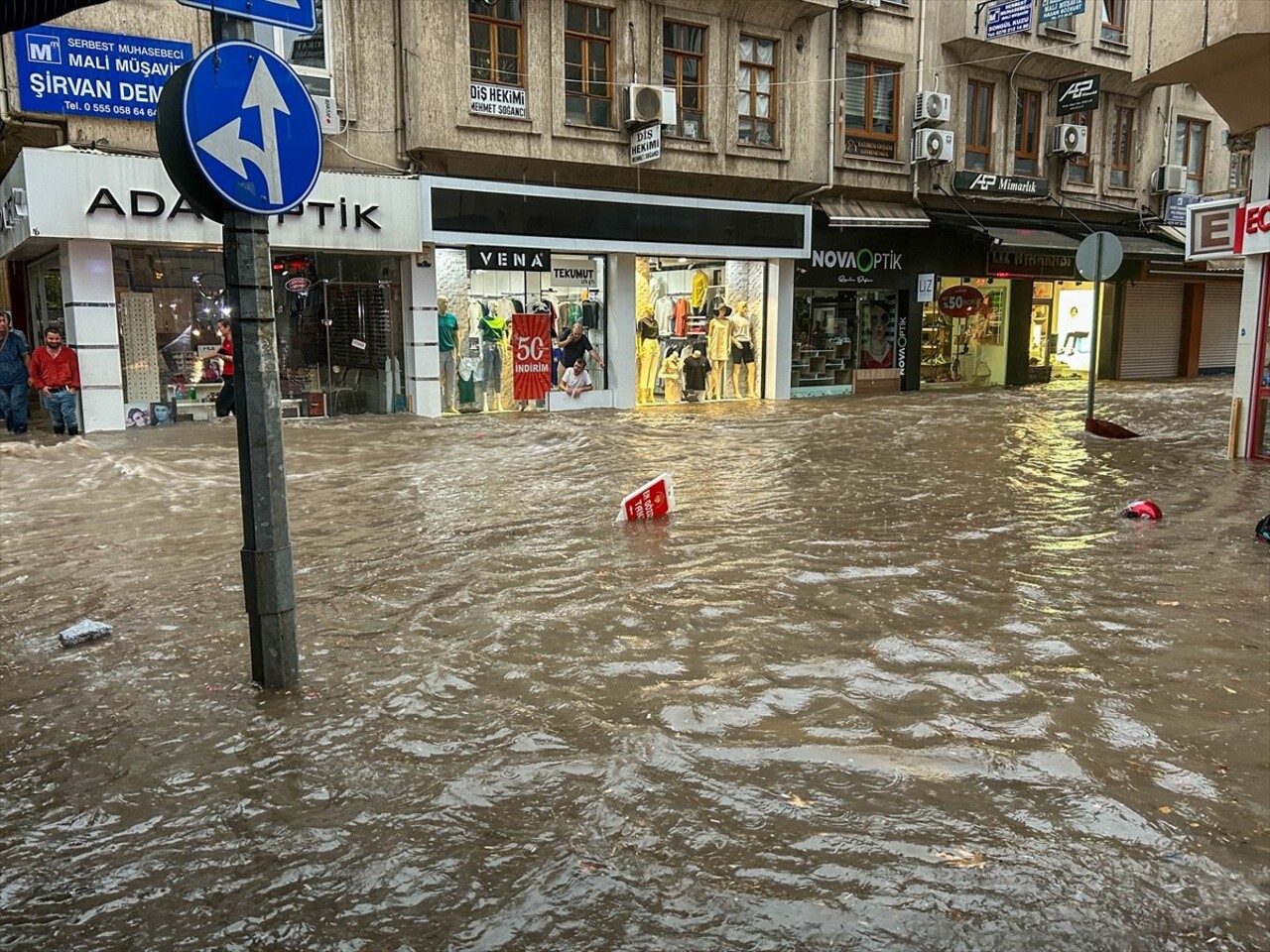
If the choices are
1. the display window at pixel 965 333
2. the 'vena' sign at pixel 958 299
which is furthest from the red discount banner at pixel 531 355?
the 'vena' sign at pixel 958 299

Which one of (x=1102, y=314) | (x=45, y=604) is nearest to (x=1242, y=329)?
(x=45, y=604)

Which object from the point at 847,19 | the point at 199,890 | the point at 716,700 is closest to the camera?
the point at 199,890

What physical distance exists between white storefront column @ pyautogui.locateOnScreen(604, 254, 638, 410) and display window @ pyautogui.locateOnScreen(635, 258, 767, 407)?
1.10 ft

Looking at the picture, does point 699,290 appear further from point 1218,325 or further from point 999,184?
point 1218,325

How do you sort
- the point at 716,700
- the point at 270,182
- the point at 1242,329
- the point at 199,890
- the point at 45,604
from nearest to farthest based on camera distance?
the point at 199,890
the point at 270,182
the point at 716,700
the point at 45,604
the point at 1242,329

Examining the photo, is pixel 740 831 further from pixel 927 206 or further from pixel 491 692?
pixel 927 206

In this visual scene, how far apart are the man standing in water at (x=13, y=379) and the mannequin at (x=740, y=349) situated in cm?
1361

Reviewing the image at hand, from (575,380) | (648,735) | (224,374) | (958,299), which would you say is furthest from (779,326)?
(648,735)

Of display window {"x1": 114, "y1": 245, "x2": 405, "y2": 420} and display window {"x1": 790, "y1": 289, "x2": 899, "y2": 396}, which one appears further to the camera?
display window {"x1": 790, "y1": 289, "x2": 899, "y2": 396}

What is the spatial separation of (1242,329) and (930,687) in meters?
10.2

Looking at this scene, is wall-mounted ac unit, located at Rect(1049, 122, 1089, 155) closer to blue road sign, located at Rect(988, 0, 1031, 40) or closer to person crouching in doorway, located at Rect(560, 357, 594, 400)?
blue road sign, located at Rect(988, 0, 1031, 40)

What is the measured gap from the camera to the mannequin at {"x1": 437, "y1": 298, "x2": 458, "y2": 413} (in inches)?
722

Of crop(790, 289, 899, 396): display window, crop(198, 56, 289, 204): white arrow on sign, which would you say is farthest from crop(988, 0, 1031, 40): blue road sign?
crop(198, 56, 289, 204): white arrow on sign

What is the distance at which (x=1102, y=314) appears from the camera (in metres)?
29.2
